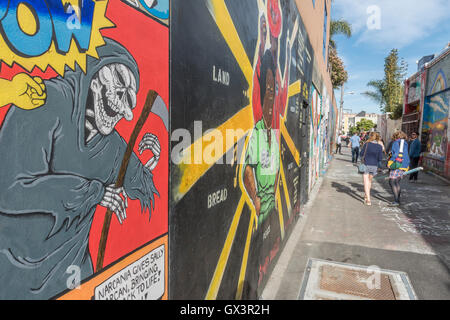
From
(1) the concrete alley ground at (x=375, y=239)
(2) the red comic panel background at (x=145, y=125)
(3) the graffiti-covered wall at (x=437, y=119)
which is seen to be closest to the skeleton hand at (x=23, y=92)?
(2) the red comic panel background at (x=145, y=125)

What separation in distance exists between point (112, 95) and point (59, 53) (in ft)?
0.80

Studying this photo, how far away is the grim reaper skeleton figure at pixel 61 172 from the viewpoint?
2.61ft

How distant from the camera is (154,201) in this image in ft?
4.57

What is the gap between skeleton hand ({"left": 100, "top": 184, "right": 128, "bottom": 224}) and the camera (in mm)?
1116

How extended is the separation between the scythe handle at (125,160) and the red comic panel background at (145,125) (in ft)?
0.07

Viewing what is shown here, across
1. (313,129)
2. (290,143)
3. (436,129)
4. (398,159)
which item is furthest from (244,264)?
(436,129)

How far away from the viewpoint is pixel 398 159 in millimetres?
7164

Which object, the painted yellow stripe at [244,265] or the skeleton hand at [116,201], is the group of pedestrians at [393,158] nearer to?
the painted yellow stripe at [244,265]

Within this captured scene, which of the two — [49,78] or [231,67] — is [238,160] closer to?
[231,67]

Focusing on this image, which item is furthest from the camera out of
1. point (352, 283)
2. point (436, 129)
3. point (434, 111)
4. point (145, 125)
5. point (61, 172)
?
point (434, 111)

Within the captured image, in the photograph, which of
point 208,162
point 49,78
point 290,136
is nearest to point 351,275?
point 290,136

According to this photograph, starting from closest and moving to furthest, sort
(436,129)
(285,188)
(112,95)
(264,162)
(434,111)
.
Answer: (112,95), (264,162), (285,188), (436,129), (434,111)

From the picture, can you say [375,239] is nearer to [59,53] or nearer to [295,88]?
[295,88]

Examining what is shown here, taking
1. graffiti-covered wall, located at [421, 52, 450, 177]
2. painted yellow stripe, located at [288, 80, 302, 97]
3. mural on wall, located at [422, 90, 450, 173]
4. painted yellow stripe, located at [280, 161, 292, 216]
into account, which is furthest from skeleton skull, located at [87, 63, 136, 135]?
mural on wall, located at [422, 90, 450, 173]
